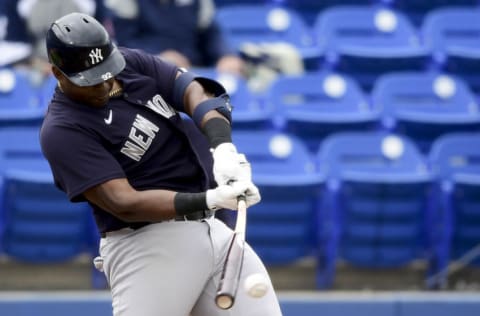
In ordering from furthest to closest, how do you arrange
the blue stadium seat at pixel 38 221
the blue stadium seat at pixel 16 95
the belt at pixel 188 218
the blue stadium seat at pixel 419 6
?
1. the blue stadium seat at pixel 419 6
2. the blue stadium seat at pixel 16 95
3. the blue stadium seat at pixel 38 221
4. the belt at pixel 188 218

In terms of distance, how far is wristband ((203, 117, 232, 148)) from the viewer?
3698 mm

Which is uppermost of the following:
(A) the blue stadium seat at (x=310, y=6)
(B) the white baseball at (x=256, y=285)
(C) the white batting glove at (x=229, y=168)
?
(A) the blue stadium seat at (x=310, y=6)

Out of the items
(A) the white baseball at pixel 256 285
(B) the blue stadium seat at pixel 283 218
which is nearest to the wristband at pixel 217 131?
(A) the white baseball at pixel 256 285

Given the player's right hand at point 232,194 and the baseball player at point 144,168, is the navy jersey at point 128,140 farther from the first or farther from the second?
the player's right hand at point 232,194

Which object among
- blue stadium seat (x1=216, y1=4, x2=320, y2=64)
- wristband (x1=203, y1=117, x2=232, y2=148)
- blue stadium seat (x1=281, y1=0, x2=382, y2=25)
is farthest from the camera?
blue stadium seat (x1=281, y1=0, x2=382, y2=25)

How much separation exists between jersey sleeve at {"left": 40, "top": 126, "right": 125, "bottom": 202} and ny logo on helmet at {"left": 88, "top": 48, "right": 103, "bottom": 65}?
25 cm

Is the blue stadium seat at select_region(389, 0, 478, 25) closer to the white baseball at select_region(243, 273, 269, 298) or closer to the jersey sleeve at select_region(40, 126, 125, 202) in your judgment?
the jersey sleeve at select_region(40, 126, 125, 202)

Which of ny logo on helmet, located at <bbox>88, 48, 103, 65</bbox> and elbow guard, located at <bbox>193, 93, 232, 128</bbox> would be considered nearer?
ny logo on helmet, located at <bbox>88, 48, 103, 65</bbox>

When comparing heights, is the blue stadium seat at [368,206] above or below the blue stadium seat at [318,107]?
below

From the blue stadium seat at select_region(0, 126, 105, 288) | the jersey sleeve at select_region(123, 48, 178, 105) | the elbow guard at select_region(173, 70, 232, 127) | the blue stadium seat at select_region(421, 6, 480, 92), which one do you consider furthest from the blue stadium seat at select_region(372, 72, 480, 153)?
the jersey sleeve at select_region(123, 48, 178, 105)

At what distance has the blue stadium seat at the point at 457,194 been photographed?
20.6ft

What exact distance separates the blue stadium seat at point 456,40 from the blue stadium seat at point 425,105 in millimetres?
419

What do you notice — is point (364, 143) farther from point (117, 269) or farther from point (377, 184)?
point (117, 269)

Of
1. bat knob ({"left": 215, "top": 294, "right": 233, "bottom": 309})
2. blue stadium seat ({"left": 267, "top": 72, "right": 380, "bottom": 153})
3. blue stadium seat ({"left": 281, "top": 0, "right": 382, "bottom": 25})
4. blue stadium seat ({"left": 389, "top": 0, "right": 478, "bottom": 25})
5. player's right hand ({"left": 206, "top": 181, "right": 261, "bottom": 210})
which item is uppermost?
blue stadium seat ({"left": 389, "top": 0, "right": 478, "bottom": 25})
